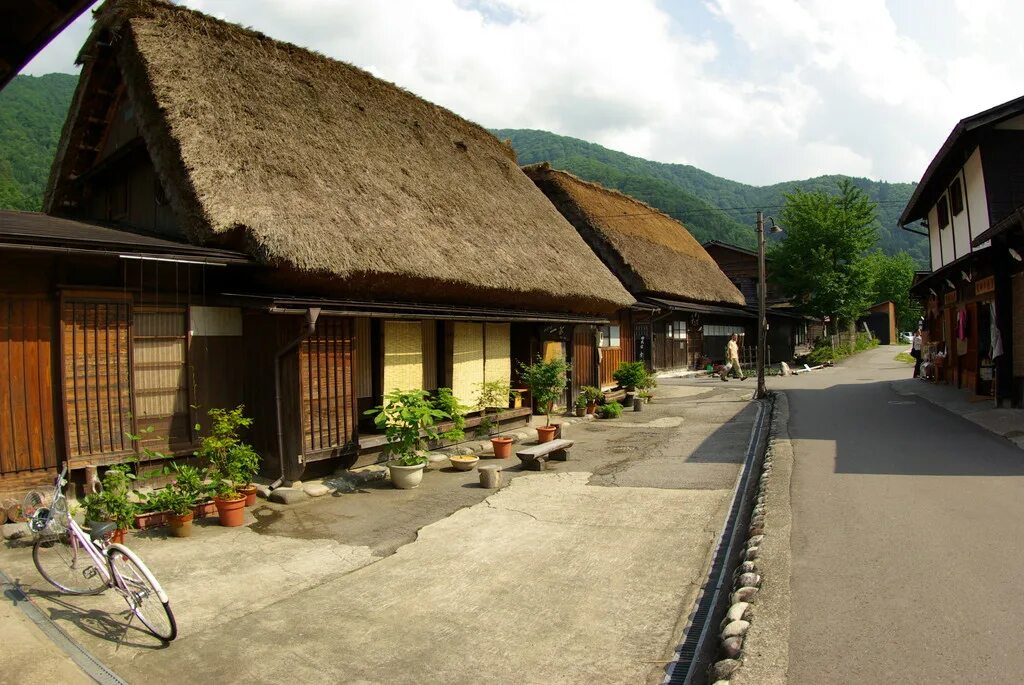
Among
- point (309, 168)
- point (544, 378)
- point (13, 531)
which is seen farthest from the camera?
point (544, 378)

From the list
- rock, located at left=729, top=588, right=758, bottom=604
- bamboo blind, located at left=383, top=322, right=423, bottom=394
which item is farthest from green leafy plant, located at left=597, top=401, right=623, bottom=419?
rock, located at left=729, top=588, right=758, bottom=604

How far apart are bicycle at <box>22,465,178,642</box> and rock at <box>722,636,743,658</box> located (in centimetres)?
367

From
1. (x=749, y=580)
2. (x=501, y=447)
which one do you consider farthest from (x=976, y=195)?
(x=749, y=580)

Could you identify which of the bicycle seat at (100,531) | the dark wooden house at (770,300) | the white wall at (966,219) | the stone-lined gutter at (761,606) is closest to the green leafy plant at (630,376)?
the white wall at (966,219)

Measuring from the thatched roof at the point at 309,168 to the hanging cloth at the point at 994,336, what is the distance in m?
8.34

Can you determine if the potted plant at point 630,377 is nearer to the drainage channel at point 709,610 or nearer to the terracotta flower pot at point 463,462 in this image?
the terracotta flower pot at point 463,462

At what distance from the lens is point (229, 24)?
1098 centimetres

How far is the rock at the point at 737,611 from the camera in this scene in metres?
4.33

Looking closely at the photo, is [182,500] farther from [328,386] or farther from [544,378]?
[544,378]

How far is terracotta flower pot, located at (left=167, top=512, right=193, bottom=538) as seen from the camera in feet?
21.8

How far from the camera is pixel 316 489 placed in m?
8.57

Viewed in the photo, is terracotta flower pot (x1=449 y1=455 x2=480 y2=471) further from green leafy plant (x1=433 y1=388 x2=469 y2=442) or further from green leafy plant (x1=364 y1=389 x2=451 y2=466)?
green leafy plant (x1=364 y1=389 x2=451 y2=466)

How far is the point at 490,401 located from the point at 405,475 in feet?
11.8

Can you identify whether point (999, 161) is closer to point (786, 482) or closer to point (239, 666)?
point (786, 482)
